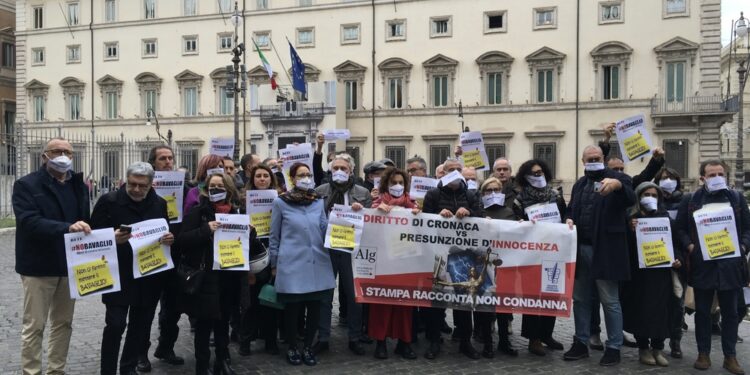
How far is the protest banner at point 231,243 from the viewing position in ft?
18.5

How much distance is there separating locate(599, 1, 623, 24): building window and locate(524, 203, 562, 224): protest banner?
31.2 metres

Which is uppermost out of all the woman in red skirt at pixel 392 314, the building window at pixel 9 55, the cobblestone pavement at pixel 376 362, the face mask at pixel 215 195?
the building window at pixel 9 55

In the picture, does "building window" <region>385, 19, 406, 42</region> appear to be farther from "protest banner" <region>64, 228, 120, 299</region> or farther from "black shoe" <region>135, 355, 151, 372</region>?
"protest banner" <region>64, 228, 120, 299</region>

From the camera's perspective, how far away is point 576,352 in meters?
6.70

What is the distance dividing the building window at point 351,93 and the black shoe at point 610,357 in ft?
111

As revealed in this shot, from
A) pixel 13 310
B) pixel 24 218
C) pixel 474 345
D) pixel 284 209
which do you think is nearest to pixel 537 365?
pixel 474 345

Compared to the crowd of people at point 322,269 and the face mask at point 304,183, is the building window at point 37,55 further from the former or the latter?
the face mask at point 304,183

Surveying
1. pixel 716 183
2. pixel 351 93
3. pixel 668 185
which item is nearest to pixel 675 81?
pixel 351 93

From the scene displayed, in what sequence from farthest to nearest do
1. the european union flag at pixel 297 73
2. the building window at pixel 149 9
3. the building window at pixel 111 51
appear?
the building window at pixel 111 51
the building window at pixel 149 9
the european union flag at pixel 297 73

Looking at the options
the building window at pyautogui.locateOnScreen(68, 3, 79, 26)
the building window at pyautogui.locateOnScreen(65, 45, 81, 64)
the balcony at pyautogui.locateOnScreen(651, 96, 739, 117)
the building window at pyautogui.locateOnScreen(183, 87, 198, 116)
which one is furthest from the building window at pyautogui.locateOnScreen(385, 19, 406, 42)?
the building window at pyautogui.locateOnScreen(68, 3, 79, 26)

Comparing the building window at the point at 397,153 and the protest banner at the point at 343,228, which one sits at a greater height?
the building window at the point at 397,153

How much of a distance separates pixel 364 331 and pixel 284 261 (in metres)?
1.74

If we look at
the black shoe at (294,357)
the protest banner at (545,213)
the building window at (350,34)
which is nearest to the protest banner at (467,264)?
the protest banner at (545,213)

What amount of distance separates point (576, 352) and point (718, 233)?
188 centimetres
